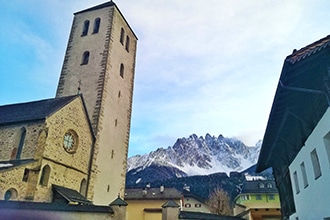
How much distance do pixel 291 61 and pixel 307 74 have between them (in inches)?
41.7

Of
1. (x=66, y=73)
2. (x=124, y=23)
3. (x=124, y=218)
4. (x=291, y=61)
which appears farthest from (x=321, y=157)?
(x=124, y=23)

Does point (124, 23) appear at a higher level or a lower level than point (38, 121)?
higher

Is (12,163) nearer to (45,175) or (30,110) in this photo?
(45,175)

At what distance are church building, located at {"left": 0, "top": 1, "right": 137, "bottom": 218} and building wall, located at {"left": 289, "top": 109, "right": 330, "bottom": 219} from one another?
9.06m

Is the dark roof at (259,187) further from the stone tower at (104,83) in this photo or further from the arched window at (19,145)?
the arched window at (19,145)

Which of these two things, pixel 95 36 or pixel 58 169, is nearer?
pixel 58 169

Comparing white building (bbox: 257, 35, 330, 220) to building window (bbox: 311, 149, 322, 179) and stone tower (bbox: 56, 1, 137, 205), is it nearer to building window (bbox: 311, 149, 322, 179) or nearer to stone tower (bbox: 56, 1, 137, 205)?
building window (bbox: 311, 149, 322, 179)

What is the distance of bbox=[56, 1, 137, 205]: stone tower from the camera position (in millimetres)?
23766

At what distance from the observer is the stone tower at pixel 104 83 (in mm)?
23766

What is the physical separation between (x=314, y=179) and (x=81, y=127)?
56.7ft

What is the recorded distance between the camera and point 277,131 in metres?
10.2

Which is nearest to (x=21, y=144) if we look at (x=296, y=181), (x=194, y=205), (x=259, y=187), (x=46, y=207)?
(x=46, y=207)

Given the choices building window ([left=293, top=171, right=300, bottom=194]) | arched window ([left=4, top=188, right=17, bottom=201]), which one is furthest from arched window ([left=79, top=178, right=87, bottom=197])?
building window ([left=293, top=171, right=300, bottom=194])

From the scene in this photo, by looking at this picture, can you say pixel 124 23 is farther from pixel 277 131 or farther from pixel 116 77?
pixel 277 131
